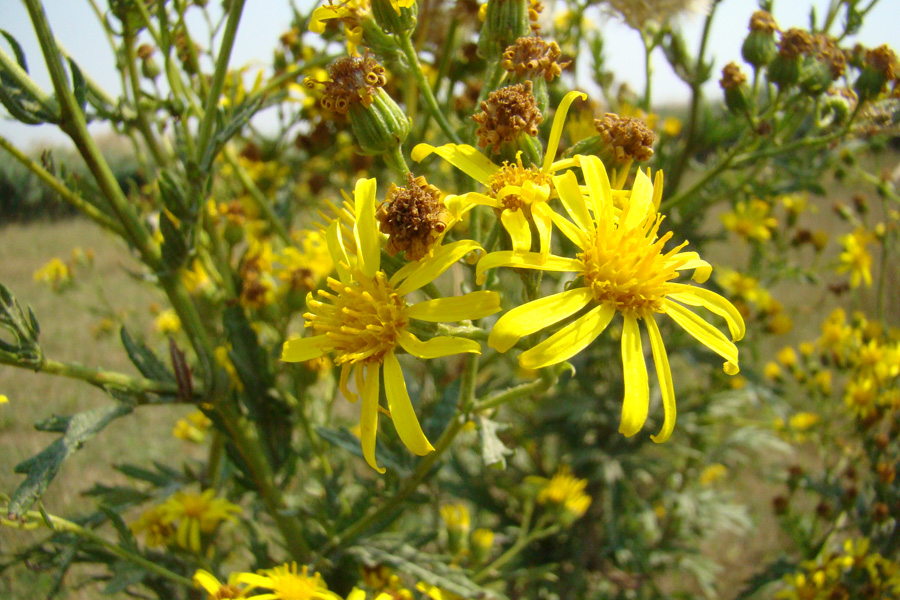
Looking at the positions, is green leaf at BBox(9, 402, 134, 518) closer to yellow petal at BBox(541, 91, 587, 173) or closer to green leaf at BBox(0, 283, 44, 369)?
green leaf at BBox(0, 283, 44, 369)

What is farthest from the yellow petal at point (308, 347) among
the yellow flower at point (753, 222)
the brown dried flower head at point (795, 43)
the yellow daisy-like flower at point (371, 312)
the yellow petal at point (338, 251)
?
the yellow flower at point (753, 222)

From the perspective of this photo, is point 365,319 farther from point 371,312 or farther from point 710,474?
point 710,474

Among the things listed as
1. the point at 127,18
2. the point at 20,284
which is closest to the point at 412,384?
the point at 127,18

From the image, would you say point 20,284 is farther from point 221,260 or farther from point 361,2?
point 361,2

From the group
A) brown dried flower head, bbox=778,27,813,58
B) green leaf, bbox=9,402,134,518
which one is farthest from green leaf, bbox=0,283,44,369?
brown dried flower head, bbox=778,27,813,58

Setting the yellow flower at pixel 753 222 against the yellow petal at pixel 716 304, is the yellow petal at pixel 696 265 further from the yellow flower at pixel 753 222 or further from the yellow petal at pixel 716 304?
the yellow flower at pixel 753 222

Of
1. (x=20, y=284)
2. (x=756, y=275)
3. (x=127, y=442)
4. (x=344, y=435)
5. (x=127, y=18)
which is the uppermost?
(x=127, y=18)
